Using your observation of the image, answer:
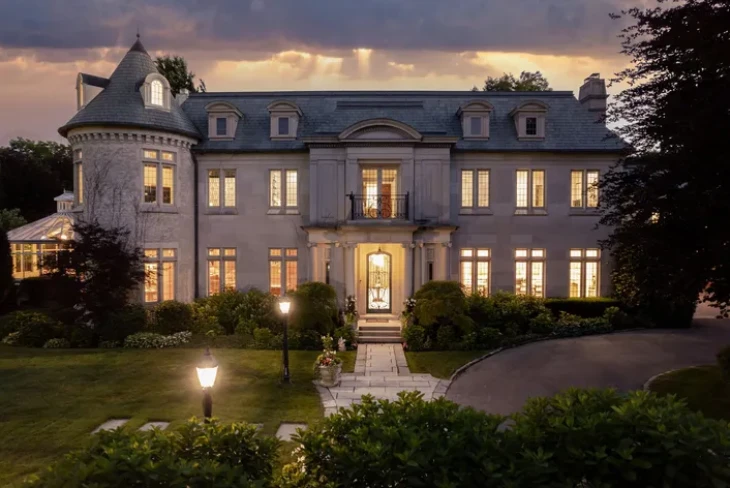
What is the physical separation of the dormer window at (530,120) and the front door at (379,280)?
27.8 ft

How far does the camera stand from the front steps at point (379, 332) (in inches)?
806

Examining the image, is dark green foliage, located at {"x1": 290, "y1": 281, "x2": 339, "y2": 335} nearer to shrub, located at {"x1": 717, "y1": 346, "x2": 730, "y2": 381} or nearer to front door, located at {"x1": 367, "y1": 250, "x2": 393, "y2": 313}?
front door, located at {"x1": 367, "y1": 250, "x2": 393, "y2": 313}

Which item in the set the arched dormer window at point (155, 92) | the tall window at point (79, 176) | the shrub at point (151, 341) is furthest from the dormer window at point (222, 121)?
the shrub at point (151, 341)

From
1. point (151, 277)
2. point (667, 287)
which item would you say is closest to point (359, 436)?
point (667, 287)

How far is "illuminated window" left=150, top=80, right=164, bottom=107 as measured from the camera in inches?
875

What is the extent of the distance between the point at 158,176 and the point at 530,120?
16.8m

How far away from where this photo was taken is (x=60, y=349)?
1902 cm

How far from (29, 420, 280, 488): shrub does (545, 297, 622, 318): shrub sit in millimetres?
19060

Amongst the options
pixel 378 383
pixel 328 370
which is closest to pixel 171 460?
pixel 328 370

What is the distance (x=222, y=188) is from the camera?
24.3 metres

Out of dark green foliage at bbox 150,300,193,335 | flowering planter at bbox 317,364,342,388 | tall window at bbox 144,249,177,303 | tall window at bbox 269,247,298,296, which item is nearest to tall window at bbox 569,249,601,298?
tall window at bbox 269,247,298,296

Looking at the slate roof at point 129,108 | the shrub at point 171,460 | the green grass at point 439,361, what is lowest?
the green grass at point 439,361

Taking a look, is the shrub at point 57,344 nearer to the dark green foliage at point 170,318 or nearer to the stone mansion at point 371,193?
the dark green foliage at point 170,318

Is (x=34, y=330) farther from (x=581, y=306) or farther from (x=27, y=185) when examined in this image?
(x=27, y=185)
